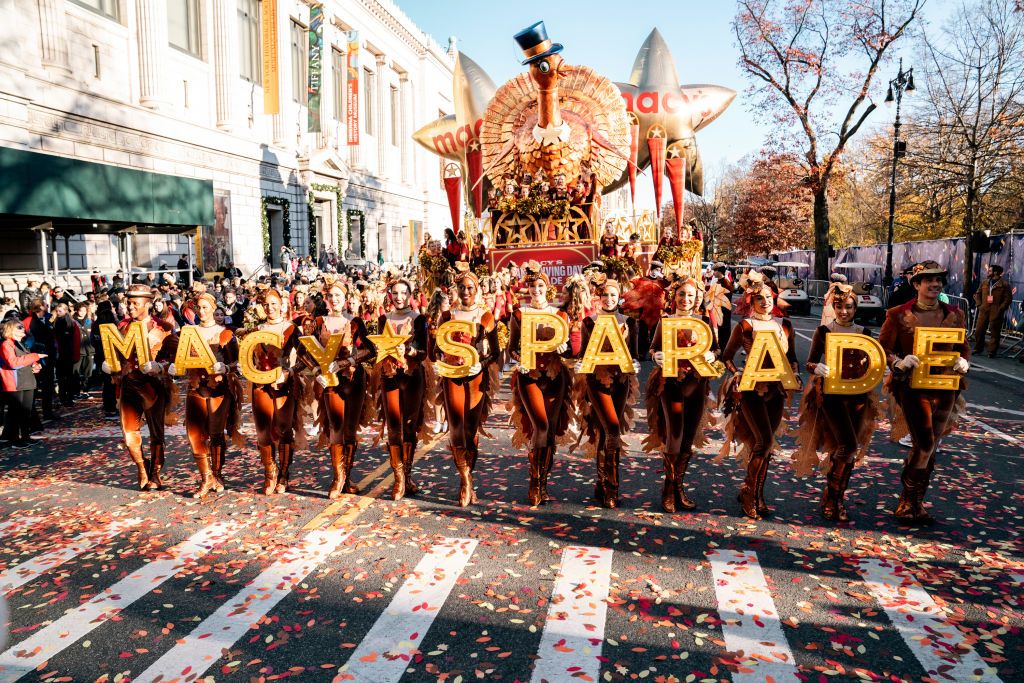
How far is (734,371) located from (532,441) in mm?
1979

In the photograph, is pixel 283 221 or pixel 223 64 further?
pixel 283 221

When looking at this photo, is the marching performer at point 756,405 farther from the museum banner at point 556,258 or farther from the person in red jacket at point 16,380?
the museum banner at point 556,258

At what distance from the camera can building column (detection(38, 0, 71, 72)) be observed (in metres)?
21.4

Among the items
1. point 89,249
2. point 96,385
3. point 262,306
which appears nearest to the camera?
point 262,306

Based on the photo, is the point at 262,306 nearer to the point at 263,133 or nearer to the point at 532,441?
the point at 532,441

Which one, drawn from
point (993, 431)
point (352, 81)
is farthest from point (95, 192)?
point (352, 81)

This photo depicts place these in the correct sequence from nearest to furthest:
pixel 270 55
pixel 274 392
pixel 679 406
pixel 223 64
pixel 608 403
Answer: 1. pixel 679 406
2. pixel 608 403
3. pixel 274 392
4. pixel 223 64
5. pixel 270 55

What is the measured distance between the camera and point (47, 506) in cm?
708

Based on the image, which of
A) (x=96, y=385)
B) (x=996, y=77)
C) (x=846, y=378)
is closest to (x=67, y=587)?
(x=846, y=378)

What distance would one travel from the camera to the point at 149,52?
26.2m

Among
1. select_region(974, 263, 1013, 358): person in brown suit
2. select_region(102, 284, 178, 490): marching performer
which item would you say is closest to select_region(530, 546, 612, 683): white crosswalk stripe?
select_region(102, 284, 178, 490): marching performer

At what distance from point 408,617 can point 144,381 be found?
4270 millimetres

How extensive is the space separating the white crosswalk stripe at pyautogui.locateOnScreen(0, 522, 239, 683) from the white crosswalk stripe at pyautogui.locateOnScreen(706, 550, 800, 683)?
4038mm

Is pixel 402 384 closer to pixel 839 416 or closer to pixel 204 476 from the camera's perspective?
pixel 204 476
